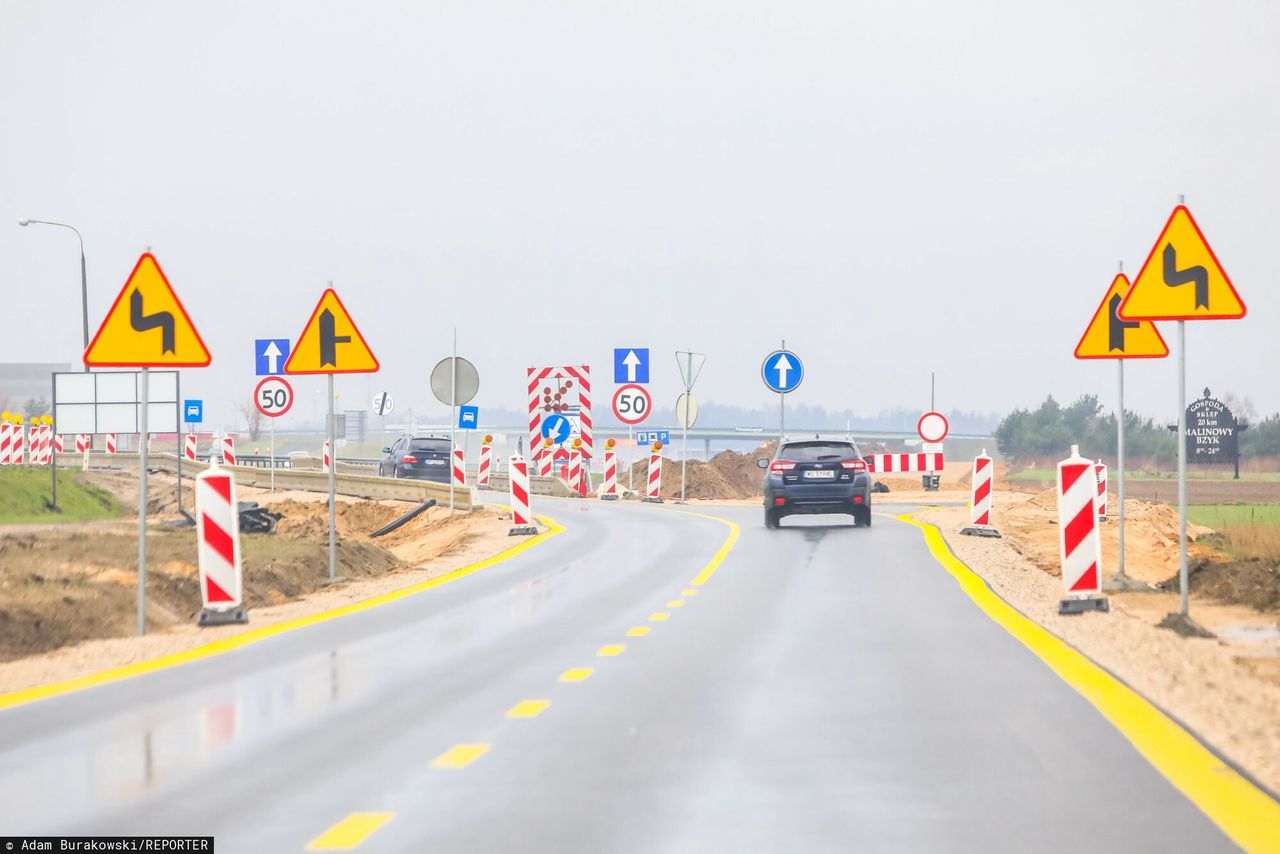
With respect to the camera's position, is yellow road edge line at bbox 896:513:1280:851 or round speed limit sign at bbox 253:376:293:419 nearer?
yellow road edge line at bbox 896:513:1280:851

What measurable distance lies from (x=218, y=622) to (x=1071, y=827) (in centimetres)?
1015

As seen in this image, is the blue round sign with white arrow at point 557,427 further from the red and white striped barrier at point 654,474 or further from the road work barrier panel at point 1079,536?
the road work barrier panel at point 1079,536

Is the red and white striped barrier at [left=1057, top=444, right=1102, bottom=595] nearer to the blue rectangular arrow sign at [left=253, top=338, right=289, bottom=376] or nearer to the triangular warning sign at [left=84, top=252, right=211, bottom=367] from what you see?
the triangular warning sign at [left=84, top=252, right=211, bottom=367]

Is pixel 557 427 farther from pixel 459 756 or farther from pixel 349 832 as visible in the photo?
pixel 349 832

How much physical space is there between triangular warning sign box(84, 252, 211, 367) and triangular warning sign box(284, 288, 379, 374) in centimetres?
456

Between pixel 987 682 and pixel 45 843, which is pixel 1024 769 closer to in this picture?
pixel 987 682

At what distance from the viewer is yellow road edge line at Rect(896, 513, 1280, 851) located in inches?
258

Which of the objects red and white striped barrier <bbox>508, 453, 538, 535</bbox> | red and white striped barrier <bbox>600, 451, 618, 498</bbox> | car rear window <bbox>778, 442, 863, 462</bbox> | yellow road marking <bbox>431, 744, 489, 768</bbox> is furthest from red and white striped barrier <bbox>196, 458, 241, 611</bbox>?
red and white striped barrier <bbox>600, 451, 618, 498</bbox>

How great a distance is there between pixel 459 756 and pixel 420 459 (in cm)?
3960

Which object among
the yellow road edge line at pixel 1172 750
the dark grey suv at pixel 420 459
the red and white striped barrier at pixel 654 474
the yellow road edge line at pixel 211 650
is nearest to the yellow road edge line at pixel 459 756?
the yellow road edge line at pixel 1172 750

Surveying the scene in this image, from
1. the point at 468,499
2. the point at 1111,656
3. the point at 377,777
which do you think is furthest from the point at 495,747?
the point at 468,499

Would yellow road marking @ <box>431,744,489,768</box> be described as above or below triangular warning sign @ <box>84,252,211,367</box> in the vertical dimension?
below

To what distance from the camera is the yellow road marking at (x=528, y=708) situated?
31.1 feet

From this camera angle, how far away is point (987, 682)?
10758 mm
